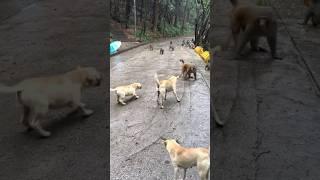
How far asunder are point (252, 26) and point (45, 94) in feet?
1.01

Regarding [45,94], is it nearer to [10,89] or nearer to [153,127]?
[10,89]

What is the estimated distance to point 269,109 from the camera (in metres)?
0.51

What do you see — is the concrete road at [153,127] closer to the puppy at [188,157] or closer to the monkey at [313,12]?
the puppy at [188,157]

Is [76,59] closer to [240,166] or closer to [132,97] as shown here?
[132,97]

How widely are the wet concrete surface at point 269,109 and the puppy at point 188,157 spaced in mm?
28

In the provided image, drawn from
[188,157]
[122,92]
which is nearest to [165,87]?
[122,92]

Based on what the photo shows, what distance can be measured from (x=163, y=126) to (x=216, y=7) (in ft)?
0.64

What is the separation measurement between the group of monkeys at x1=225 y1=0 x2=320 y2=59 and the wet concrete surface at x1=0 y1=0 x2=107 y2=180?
0.19 meters

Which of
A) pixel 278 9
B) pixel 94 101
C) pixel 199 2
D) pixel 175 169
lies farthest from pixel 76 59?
pixel 199 2

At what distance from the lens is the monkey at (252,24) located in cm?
57

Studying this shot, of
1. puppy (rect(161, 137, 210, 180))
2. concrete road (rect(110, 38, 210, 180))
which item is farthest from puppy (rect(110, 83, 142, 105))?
puppy (rect(161, 137, 210, 180))

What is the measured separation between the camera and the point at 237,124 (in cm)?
48

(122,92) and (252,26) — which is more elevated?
(252,26)

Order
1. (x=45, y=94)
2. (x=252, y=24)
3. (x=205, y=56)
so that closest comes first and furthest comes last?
(x=45, y=94) < (x=252, y=24) < (x=205, y=56)
